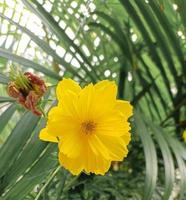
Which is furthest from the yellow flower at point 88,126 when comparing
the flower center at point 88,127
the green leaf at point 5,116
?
the green leaf at point 5,116

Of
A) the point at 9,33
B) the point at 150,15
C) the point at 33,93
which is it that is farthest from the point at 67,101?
the point at 9,33

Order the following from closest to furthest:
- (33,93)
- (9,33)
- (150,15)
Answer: (33,93), (150,15), (9,33)

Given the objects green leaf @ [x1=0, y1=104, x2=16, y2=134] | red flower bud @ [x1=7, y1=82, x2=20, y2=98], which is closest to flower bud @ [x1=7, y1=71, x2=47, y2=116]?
red flower bud @ [x1=7, y1=82, x2=20, y2=98]

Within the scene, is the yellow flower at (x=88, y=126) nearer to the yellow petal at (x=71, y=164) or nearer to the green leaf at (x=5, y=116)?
the yellow petal at (x=71, y=164)

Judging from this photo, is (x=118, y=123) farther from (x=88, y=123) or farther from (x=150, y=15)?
(x=150, y=15)

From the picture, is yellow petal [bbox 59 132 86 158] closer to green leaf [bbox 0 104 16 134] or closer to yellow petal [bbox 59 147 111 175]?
yellow petal [bbox 59 147 111 175]

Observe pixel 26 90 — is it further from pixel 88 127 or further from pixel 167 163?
pixel 167 163

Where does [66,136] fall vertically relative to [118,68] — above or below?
below
